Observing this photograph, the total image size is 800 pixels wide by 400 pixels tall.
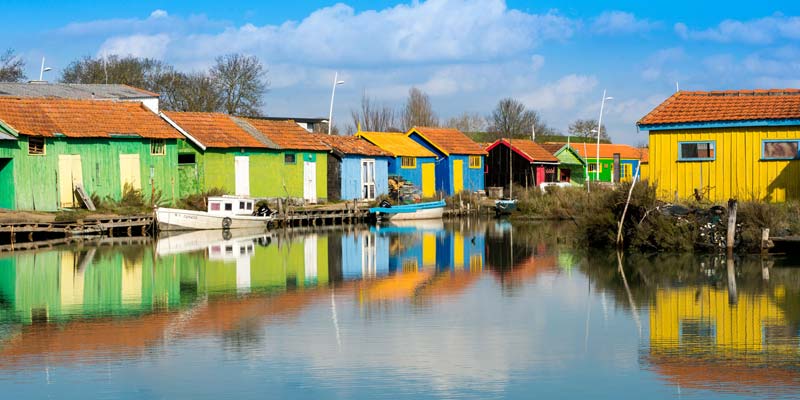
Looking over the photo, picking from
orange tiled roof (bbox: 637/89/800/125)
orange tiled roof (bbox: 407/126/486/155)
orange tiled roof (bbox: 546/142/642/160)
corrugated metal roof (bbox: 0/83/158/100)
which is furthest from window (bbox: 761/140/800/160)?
orange tiled roof (bbox: 546/142/642/160)

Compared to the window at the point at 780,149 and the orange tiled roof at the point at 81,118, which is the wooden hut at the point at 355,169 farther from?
the window at the point at 780,149

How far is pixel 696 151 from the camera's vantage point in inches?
1234

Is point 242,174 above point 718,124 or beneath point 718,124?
beneath

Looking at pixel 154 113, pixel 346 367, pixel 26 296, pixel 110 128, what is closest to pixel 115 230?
pixel 110 128

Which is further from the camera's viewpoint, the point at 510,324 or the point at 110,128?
the point at 110,128

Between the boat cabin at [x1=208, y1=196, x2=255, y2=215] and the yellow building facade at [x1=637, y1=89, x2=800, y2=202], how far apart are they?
17.9 metres

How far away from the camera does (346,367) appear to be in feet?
48.8

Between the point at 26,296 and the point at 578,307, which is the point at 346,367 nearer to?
the point at 578,307

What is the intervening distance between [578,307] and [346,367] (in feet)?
23.4

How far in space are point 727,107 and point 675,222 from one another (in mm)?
4162

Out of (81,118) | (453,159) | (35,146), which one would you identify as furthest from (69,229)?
(453,159)

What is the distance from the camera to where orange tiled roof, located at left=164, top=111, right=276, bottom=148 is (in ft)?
154

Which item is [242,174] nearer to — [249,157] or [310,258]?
[249,157]

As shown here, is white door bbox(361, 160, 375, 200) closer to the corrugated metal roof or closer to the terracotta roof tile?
the terracotta roof tile
